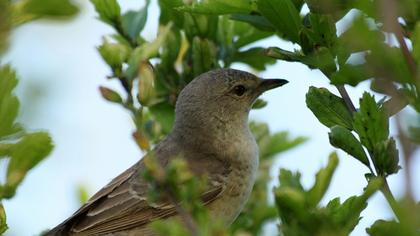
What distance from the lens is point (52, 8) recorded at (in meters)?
2.23

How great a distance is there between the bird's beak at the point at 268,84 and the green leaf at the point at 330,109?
2453 mm

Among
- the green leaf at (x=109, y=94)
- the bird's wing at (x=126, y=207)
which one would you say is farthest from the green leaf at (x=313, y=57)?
the bird's wing at (x=126, y=207)

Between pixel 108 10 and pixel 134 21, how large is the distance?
0.24 m

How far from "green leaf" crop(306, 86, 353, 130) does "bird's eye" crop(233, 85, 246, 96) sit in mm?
2683

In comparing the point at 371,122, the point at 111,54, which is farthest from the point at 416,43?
the point at 111,54

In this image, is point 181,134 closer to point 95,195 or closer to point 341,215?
point 95,195

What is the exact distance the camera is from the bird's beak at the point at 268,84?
233 inches

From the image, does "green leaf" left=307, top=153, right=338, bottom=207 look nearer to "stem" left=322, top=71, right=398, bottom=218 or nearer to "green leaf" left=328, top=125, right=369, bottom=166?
"stem" left=322, top=71, right=398, bottom=218

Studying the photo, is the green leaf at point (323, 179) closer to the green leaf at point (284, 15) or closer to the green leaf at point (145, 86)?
the green leaf at point (145, 86)

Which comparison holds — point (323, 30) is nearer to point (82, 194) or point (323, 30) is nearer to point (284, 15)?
point (284, 15)

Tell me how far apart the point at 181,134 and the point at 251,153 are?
0.66 m

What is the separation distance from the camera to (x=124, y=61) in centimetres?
374

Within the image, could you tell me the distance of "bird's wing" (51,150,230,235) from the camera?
5.49 metres

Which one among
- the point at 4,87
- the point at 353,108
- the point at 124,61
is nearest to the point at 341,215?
the point at 353,108
